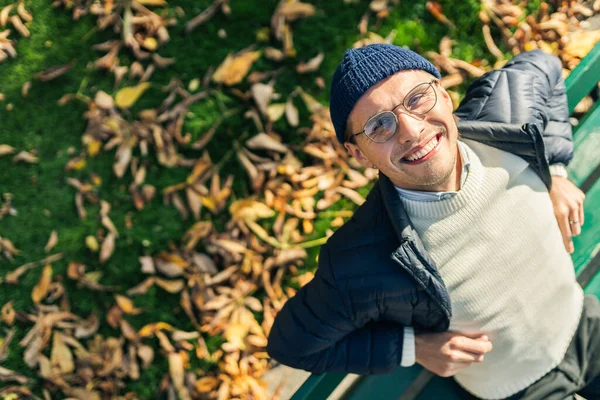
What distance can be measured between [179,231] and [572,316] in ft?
6.69

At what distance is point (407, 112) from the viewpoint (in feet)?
5.95

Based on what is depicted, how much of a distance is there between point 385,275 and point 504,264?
17.5 inches

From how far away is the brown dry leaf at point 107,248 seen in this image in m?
3.13

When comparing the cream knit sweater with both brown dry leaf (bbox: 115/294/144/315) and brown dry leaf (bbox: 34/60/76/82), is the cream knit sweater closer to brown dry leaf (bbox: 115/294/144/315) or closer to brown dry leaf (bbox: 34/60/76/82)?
brown dry leaf (bbox: 115/294/144/315)

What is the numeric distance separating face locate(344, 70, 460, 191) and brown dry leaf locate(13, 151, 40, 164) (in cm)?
225

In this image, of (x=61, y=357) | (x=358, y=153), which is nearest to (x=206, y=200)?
(x=61, y=357)

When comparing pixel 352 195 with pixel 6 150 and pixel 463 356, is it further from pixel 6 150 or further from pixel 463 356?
pixel 6 150

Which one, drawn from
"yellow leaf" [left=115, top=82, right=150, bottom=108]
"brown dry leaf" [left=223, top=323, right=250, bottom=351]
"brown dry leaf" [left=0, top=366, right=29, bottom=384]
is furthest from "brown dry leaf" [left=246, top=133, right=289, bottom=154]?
"brown dry leaf" [left=0, top=366, right=29, bottom=384]

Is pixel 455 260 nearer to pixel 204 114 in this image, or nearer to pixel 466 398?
pixel 466 398

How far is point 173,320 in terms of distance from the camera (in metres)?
3.04

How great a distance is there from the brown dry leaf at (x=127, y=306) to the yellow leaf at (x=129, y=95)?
114 centimetres

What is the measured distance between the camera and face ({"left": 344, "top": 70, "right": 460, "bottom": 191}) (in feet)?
5.92

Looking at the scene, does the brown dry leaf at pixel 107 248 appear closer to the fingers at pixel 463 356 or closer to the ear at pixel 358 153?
the ear at pixel 358 153

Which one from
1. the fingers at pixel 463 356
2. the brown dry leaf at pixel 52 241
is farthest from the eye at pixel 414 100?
the brown dry leaf at pixel 52 241
